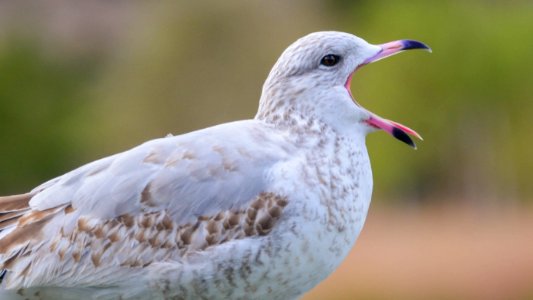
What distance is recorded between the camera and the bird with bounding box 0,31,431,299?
525 cm

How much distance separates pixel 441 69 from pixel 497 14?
313cm

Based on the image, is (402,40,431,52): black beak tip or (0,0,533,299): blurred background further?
(0,0,533,299): blurred background

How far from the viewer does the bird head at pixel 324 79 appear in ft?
18.4

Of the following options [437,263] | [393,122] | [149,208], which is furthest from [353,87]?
[149,208]

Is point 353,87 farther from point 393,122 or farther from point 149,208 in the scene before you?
point 149,208

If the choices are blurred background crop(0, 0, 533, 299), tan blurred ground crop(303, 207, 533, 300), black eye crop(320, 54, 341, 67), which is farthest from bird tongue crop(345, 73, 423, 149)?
blurred background crop(0, 0, 533, 299)

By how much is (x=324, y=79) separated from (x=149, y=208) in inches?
34.1

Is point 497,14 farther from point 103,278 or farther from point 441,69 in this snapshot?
point 103,278

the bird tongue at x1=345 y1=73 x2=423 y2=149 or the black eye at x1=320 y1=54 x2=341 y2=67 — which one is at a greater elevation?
the black eye at x1=320 y1=54 x2=341 y2=67

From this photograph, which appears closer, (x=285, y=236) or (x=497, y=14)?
(x=285, y=236)

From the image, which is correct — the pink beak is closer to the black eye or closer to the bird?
the bird

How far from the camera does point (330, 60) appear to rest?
568 centimetres

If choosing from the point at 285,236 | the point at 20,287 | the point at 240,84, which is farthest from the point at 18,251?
the point at 240,84

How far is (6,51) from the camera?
108 feet
